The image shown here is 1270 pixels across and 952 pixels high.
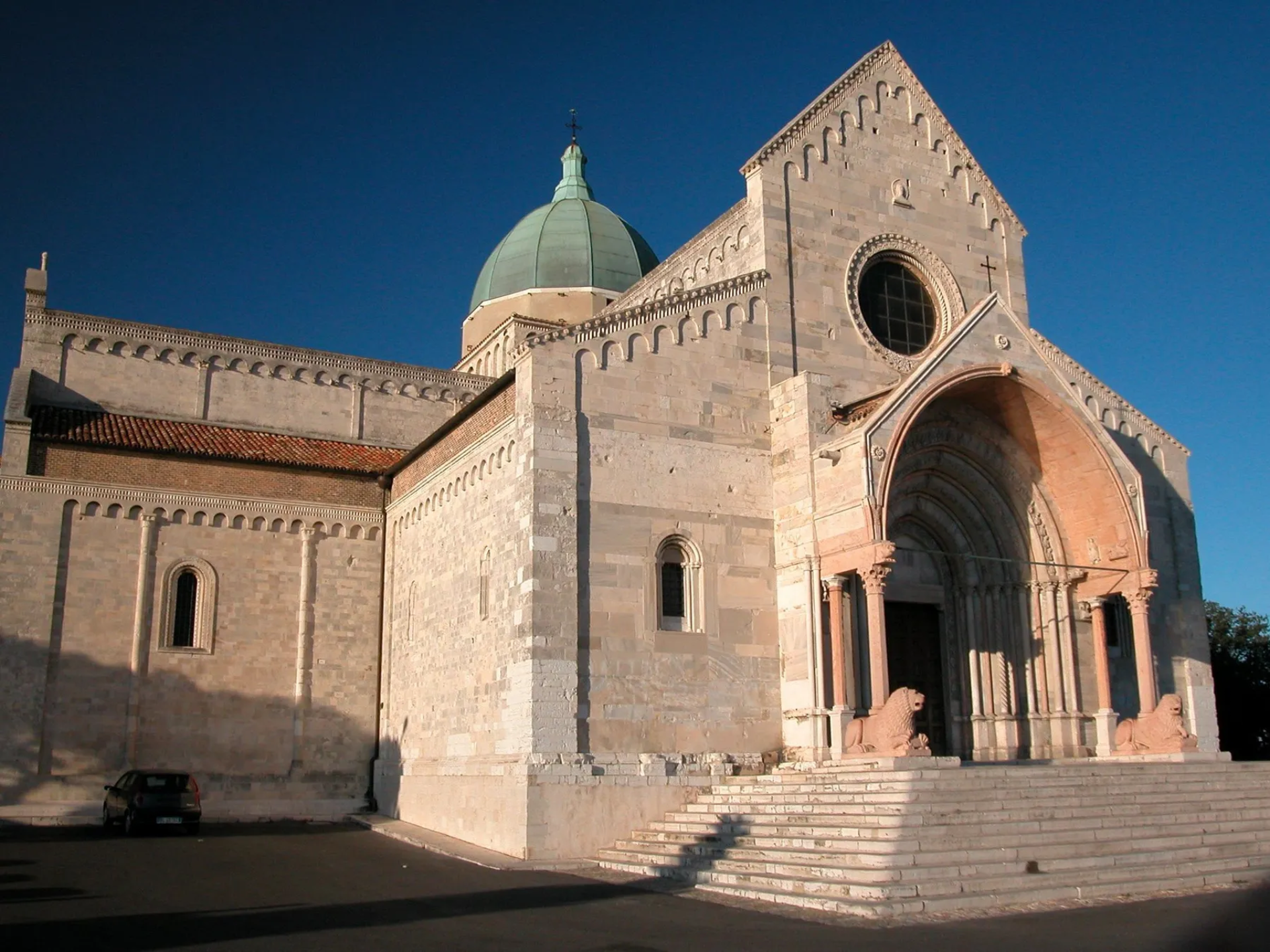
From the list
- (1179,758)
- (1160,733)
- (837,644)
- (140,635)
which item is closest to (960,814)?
(837,644)

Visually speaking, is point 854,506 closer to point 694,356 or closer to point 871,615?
point 871,615

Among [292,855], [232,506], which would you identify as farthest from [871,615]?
[232,506]

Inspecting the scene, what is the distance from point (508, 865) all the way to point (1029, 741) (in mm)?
10618

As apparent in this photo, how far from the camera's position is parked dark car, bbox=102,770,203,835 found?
21422 millimetres

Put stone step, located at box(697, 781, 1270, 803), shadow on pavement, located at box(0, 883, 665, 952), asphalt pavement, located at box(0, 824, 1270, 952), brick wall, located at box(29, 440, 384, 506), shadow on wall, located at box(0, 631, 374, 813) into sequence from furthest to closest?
brick wall, located at box(29, 440, 384, 506)
shadow on wall, located at box(0, 631, 374, 813)
stone step, located at box(697, 781, 1270, 803)
shadow on pavement, located at box(0, 883, 665, 952)
asphalt pavement, located at box(0, 824, 1270, 952)

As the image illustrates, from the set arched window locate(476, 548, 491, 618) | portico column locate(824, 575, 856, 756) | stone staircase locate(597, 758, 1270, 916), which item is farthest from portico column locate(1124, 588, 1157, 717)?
arched window locate(476, 548, 491, 618)

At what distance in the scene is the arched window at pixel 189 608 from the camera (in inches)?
1002

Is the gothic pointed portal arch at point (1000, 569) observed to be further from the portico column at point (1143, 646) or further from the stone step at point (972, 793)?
the stone step at point (972, 793)

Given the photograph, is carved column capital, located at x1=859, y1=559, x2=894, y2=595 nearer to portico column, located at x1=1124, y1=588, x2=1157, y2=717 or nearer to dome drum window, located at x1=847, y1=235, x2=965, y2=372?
portico column, located at x1=1124, y1=588, x2=1157, y2=717

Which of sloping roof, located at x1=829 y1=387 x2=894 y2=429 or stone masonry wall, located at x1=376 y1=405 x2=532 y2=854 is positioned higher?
sloping roof, located at x1=829 y1=387 x2=894 y2=429

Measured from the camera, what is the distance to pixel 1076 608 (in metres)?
23.3

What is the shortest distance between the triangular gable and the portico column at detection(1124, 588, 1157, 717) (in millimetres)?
9084

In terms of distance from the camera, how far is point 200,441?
27.2 metres

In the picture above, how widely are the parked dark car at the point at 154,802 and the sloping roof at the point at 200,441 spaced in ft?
24.0
